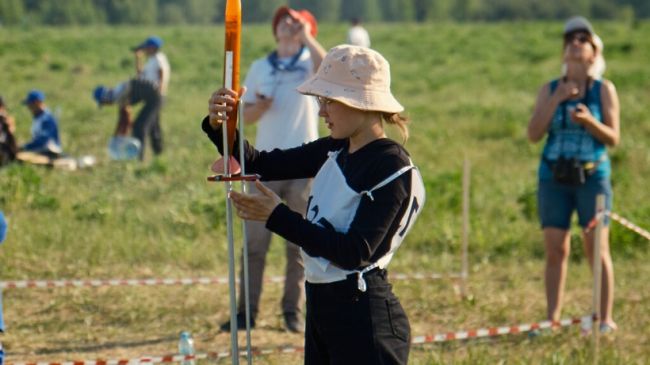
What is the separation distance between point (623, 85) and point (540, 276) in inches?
592

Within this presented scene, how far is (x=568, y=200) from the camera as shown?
6.14 meters

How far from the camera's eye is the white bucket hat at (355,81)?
3379mm

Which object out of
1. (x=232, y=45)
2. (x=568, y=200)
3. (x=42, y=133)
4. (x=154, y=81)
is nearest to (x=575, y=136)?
(x=568, y=200)

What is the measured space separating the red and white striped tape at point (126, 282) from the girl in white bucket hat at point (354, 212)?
3.49 m

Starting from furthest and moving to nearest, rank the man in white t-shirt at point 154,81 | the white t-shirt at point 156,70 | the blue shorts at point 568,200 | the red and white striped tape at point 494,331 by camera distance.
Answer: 1. the white t-shirt at point 156,70
2. the man in white t-shirt at point 154,81
3. the blue shorts at point 568,200
4. the red and white striped tape at point 494,331

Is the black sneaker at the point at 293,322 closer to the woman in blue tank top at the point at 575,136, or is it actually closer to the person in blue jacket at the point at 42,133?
the woman in blue tank top at the point at 575,136

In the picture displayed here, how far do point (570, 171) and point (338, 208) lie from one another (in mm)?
2915

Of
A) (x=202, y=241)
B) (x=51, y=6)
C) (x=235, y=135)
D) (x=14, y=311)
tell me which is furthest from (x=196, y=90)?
(x=51, y=6)

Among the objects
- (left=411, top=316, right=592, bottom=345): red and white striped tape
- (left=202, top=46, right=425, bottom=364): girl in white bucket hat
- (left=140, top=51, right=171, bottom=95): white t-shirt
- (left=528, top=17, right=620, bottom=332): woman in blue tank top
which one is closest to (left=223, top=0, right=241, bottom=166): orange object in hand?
(left=202, top=46, right=425, bottom=364): girl in white bucket hat

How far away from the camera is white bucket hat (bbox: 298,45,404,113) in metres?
3.38

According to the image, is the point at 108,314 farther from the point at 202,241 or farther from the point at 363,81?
the point at 363,81

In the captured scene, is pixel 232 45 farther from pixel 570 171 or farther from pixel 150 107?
pixel 150 107

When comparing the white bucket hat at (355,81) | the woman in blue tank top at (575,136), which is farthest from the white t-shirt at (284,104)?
the white bucket hat at (355,81)

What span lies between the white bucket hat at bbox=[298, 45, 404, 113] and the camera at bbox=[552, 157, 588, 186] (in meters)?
2.74
